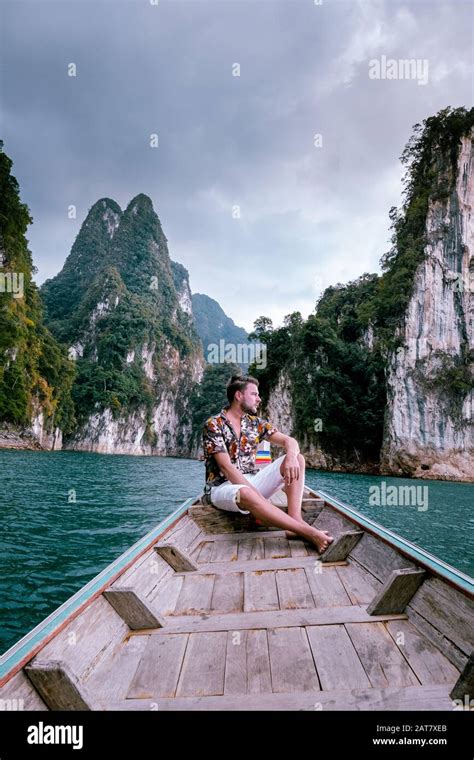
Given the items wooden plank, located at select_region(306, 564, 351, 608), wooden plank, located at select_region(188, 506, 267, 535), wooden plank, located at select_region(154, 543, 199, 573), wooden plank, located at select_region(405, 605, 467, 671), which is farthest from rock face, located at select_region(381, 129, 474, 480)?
wooden plank, located at select_region(405, 605, 467, 671)

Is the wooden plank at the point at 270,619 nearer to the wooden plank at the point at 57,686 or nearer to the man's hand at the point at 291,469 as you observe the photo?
the wooden plank at the point at 57,686

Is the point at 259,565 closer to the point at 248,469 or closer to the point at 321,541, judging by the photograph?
the point at 321,541

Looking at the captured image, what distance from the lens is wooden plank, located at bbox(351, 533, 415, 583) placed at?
228 centimetres

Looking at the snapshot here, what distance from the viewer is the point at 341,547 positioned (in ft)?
8.96

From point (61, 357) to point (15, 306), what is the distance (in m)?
9.65

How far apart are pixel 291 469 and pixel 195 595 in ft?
3.81

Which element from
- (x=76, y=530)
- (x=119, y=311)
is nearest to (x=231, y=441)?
(x=76, y=530)

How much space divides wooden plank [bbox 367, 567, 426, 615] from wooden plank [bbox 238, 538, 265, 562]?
1095mm

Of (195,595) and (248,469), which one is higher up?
(248,469)

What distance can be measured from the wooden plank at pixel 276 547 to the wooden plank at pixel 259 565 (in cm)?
13

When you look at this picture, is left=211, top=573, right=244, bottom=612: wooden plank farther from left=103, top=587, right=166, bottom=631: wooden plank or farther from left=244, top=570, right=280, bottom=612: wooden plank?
left=103, top=587, right=166, bottom=631: wooden plank

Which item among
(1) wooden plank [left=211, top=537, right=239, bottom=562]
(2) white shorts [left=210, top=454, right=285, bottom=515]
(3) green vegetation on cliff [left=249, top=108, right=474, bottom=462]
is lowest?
(1) wooden plank [left=211, top=537, right=239, bottom=562]

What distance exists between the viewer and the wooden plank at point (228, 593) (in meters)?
2.12

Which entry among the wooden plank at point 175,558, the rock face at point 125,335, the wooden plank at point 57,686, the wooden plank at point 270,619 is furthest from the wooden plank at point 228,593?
the rock face at point 125,335
